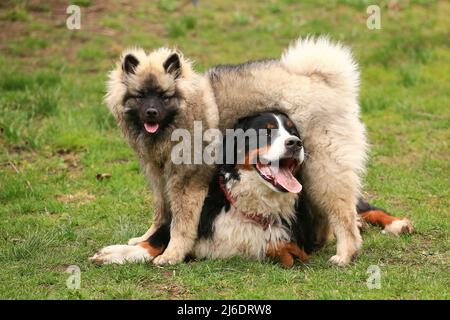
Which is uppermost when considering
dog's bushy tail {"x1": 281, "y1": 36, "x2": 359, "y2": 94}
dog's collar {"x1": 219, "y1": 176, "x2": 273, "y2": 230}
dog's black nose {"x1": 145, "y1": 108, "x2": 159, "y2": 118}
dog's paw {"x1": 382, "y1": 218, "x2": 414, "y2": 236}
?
dog's bushy tail {"x1": 281, "y1": 36, "x2": 359, "y2": 94}

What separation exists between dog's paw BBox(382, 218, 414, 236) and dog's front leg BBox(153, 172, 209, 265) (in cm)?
182

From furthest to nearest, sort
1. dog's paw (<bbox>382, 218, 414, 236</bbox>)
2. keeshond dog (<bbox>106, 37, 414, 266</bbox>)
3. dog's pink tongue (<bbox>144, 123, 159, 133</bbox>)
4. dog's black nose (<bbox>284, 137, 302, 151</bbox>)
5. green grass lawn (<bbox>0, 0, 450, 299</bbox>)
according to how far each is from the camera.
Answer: dog's paw (<bbox>382, 218, 414, 236</bbox>) → keeshond dog (<bbox>106, 37, 414, 266</bbox>) → dog's pink tongue (<bbox>144, 123, 159, 133</bbox>) → dog's black nose (<bbox>284, 137, 302, 151</bbox>) → green grass lawn (<bbox>0, 0, 450, 299</bbox>)

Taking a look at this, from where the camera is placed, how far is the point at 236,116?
6.56 meters

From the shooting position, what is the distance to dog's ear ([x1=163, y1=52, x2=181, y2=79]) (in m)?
6.32

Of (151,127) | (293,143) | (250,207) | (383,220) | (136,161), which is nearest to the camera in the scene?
(293,143)

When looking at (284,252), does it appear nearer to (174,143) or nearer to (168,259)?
(168,259)

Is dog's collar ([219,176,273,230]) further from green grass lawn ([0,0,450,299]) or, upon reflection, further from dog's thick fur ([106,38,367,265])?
green grass lawn ([0,0,450,299])

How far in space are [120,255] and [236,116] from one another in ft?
4.79

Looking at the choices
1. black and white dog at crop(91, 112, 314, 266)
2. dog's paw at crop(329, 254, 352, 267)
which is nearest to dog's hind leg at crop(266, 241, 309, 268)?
black and white dog at crop(91, 112, 314, 266)

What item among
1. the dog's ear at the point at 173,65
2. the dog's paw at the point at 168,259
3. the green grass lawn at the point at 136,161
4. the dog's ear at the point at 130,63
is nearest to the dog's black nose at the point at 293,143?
the green grass lawn at the point at 136,161

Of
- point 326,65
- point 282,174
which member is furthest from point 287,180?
point 326,65

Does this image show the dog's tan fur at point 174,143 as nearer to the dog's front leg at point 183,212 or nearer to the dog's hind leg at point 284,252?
the dog's front leg at point 183,212

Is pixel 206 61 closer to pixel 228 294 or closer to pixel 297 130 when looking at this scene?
pixel 297 130

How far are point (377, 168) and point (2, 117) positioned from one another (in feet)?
15.0
